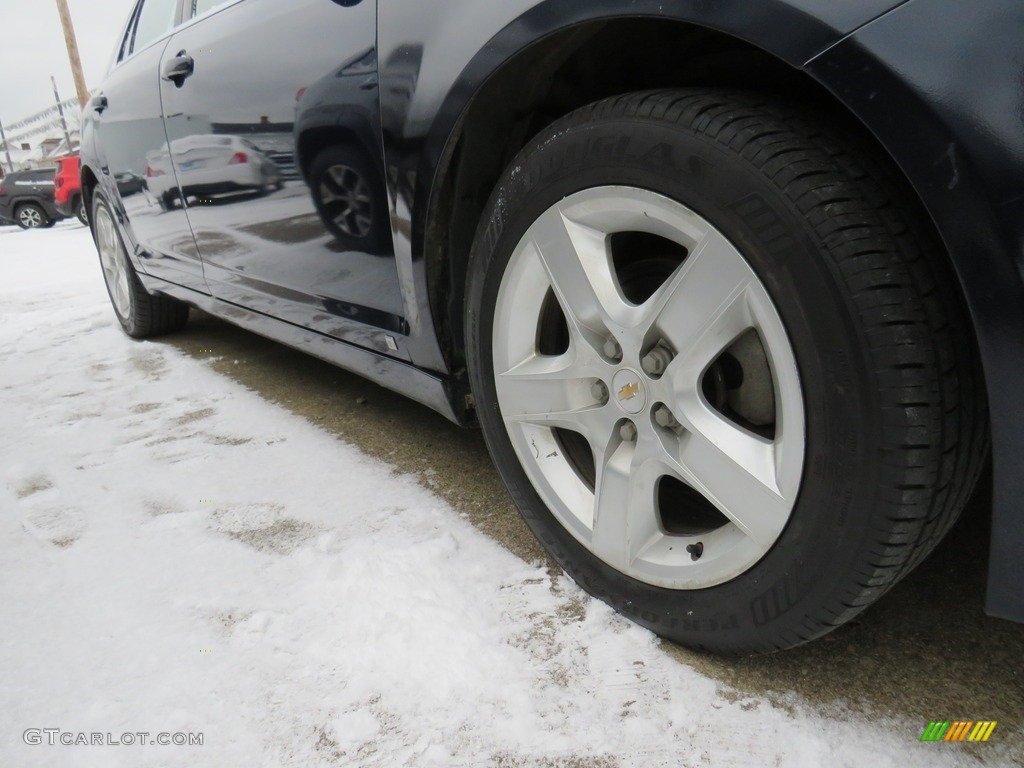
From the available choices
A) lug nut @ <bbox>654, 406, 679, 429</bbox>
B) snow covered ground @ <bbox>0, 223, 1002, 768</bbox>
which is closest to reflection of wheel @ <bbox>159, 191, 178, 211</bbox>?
snow covered ground @ <bbox>0, 223, 1002, 768</bbox>

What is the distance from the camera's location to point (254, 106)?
179 centimetres

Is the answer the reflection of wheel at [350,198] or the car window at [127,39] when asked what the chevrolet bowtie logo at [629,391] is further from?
the car window at [127,39]

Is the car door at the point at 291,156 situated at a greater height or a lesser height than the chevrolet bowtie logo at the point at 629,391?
greater

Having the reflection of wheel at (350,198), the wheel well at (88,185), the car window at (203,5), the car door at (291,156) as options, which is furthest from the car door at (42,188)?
the reflection of wheel at (350,198)

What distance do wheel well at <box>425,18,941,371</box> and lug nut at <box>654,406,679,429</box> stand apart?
43 centimetres

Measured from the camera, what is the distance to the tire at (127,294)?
3475 millimetres

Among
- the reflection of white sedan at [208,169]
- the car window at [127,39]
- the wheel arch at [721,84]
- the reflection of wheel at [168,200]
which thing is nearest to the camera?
the wheel arch at [721,84]

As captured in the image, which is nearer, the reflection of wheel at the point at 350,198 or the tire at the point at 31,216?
the reflection of wheel at the point at 350,198

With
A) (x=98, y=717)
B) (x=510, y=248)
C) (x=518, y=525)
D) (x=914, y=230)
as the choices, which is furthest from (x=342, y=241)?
(x=914, y=230)

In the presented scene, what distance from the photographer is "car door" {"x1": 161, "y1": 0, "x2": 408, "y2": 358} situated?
1485 millimetres

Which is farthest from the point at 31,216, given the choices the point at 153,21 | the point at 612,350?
the point at 612,350

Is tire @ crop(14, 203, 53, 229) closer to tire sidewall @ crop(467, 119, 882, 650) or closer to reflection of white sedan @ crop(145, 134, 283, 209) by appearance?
reflection of white sedan @ crop(145, 134, 283, 209)

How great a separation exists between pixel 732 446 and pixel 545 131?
0.60 meters

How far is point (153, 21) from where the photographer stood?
293 centimetres
